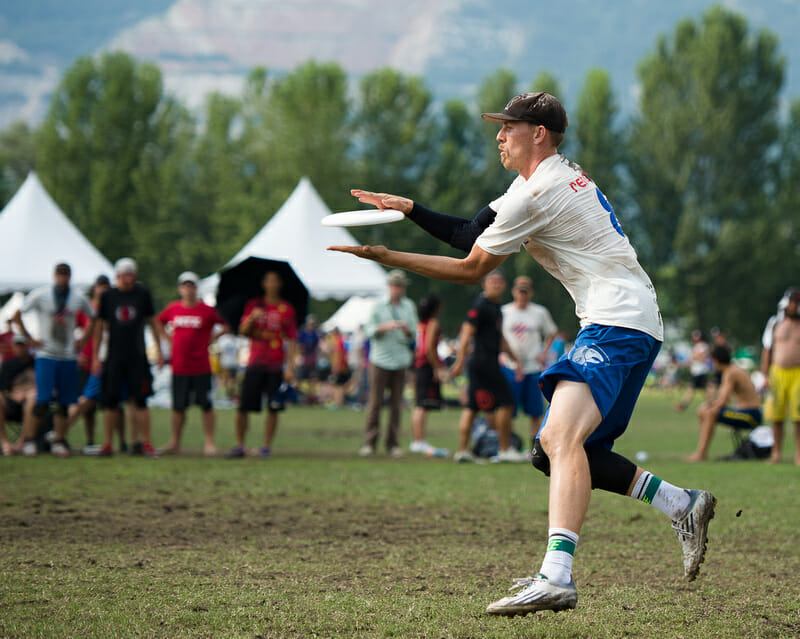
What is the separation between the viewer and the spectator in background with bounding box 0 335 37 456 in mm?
11758

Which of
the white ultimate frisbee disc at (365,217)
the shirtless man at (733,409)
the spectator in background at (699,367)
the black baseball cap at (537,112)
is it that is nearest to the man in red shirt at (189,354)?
the shirtless man at (733,409)

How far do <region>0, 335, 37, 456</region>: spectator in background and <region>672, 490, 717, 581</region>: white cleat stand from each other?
9.18 meters

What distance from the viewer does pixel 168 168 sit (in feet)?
172

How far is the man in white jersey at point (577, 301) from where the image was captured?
405cm

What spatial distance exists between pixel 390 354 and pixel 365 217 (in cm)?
847

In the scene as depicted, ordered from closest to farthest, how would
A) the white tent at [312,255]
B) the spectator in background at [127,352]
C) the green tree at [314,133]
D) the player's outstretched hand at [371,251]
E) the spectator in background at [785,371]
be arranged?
the player's outstretched hand at [371,251]
the spectator in background at [127,352]
the spectator in background at [785,371]
the white tent at [312,255]
the green tree at [314,133]

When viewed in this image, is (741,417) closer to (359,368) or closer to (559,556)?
(559,556)

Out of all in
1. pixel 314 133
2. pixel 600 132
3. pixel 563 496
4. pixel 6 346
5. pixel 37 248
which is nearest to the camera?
pixel 563 496

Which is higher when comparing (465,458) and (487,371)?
(487,371)

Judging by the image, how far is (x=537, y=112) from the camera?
14.1 feet

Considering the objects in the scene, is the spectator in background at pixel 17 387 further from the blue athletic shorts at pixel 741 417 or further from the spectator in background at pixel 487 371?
the blue athletic shorts at pixel 741 417

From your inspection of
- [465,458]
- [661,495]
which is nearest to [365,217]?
[661,495]

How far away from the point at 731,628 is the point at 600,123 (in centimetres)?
5088

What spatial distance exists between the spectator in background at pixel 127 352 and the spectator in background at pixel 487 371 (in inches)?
145
